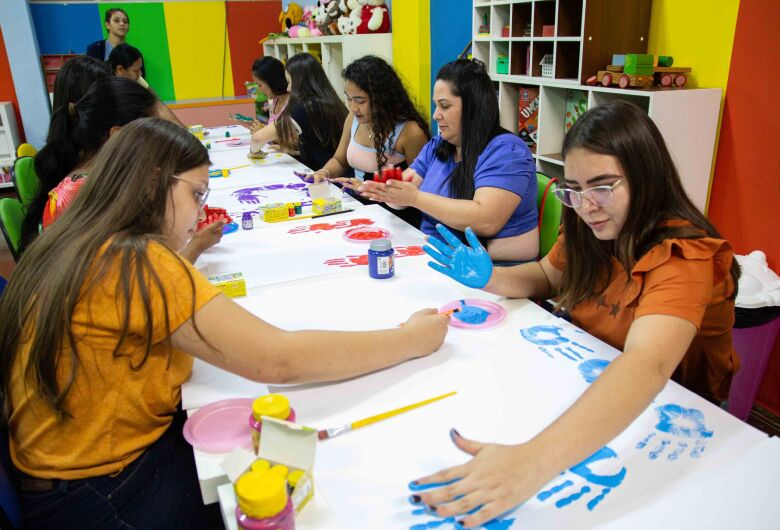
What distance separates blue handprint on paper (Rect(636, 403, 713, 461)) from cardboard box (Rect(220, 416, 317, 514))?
54 centimetres

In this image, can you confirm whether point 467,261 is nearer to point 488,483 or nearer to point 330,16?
point 488,483

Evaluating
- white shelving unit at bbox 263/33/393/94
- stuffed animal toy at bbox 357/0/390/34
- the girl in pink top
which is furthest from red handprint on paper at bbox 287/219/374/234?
stuffed animal toy at bbox 357/0/390/34

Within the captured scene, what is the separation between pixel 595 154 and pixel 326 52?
Result: 4.19 metres

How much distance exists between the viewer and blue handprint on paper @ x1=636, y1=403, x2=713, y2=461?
0.91m

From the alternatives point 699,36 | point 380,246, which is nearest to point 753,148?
point 699,36

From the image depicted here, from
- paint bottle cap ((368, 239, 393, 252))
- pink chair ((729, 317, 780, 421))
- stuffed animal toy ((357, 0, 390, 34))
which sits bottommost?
pink chair ((729, 317, 780, 421))

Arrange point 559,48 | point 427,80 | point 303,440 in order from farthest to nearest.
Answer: point 427,80 < point 559,48 < point 303,440

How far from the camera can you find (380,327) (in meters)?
1.36

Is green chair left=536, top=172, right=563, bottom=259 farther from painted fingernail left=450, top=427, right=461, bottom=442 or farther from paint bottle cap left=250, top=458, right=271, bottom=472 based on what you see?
paint bottle cap left=250, top=458, right=271, bottom=472

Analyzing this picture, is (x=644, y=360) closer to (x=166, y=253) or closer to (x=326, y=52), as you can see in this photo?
(x=166, y=253)

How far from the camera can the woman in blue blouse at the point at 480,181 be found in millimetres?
1894

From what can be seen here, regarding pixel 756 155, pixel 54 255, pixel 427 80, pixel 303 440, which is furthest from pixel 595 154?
pixel 427 80

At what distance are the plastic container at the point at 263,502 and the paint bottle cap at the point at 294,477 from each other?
0.15ft

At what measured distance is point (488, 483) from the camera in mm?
800
